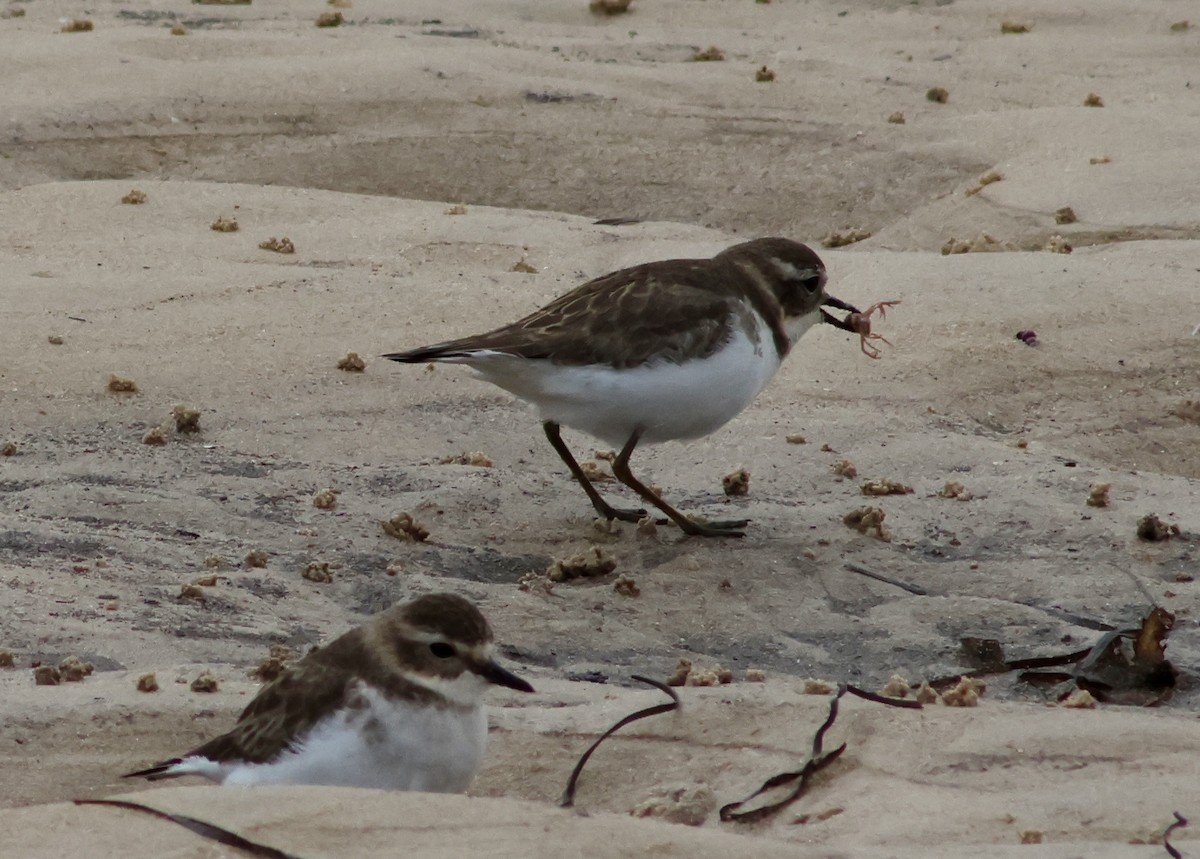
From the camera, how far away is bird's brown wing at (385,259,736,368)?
18.7 ft

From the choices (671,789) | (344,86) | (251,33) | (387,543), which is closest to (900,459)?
(387,543)

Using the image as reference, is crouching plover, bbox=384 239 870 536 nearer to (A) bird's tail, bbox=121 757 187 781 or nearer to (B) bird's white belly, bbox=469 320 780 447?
(B) bird's white belly, bbox=469 320 780 447

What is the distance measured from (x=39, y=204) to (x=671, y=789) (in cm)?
556

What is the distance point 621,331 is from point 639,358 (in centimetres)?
11

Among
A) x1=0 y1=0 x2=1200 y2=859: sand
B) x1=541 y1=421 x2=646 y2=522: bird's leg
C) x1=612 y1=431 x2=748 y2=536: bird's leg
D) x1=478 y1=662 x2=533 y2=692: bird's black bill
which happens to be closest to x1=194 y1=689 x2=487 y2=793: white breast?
x1=478 y1=662 x2=533 y2=692: bird's black bill

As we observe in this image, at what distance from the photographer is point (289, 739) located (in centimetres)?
370

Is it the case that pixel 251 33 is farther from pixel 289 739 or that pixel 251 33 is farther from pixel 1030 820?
pixel 1030 820

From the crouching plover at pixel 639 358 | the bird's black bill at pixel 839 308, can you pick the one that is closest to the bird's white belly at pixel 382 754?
the crouching plover at pixel 639 358

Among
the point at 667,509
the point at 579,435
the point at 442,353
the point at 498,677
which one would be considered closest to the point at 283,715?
the point at 498,677

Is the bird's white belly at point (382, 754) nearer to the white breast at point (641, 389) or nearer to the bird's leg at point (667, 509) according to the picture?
the white breast at point (641, 389)

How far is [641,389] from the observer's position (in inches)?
225

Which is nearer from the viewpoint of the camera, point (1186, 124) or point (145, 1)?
point (1186, 124)

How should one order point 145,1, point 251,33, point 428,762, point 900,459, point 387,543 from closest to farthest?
point 428,762, point 387,543, point 900,459, point 251,33, point 145,1

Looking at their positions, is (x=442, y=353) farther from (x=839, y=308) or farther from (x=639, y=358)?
(x=839, y=308)
